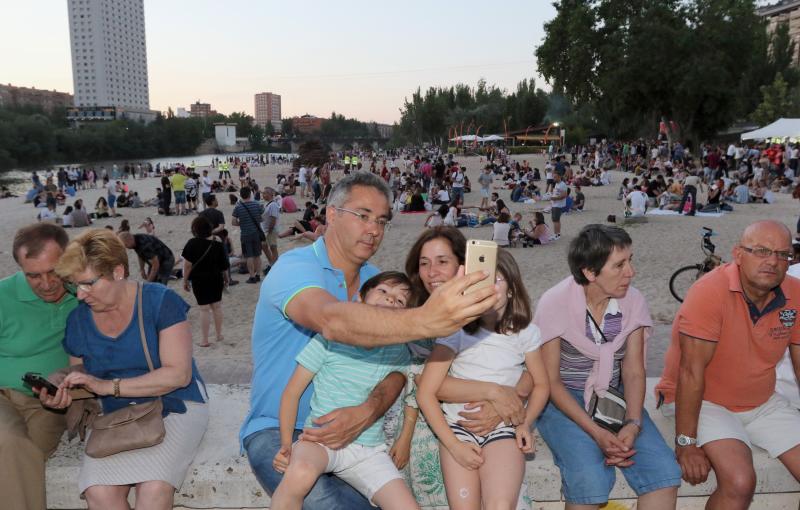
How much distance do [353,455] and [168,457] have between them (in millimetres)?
861

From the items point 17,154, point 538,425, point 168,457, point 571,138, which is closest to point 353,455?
point 168,457

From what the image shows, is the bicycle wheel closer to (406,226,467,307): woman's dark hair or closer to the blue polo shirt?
(406,226,467,307): woman's dark hair

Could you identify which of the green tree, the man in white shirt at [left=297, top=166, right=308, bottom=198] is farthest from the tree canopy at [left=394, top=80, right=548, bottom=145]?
the man in white shirt at [left=297, top=166, right=308, bottom=198]

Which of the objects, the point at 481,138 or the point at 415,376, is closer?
the point at 415,376

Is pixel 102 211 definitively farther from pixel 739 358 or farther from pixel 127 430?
pixel 739 358

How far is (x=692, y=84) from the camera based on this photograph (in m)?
33.7

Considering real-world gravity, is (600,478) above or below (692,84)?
below

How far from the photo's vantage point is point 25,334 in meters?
2.88

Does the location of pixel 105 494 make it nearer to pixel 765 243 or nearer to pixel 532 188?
pixel 765 243

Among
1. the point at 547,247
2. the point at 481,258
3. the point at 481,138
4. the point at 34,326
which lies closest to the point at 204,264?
the point at 34,326

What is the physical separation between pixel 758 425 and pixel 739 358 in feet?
1.14

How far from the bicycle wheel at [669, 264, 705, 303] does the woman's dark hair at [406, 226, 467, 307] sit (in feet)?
25.9

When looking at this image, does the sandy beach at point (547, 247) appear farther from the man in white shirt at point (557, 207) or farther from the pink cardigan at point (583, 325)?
the pink cardigan at point (583, 325)

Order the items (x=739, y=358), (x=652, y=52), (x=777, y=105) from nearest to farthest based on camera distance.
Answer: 1. (x=739, y=358)
2. (x=652, y=52)
3. (x=777, y=105)
